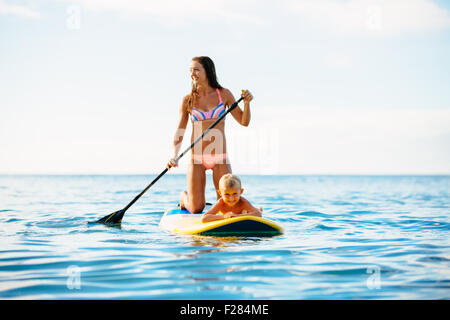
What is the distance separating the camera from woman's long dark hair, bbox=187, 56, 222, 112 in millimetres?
6516

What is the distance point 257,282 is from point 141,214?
21.1 feet

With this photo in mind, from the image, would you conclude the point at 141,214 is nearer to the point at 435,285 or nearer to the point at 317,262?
the point at 317,262

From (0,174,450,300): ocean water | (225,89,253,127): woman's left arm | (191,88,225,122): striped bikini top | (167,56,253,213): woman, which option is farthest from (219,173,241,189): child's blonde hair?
(191,88,225,122): striped bikini top

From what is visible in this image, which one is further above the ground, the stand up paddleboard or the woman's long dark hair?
the woman's long dark hair

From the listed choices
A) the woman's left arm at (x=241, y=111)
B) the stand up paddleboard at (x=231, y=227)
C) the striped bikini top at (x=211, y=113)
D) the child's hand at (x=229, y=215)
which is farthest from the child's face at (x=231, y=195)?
the striped bikini top at (x=211, y=113)

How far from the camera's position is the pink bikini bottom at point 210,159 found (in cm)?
651

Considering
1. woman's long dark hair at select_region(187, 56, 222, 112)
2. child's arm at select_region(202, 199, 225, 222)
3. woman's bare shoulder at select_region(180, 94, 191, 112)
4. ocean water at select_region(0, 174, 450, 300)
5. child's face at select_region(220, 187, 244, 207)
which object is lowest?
ocean water at select_region(0, 174, 450, 300)

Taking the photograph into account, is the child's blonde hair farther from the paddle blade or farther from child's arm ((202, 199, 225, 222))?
the paddle blade

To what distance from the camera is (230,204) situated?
5867 mm

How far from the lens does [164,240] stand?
5742mm

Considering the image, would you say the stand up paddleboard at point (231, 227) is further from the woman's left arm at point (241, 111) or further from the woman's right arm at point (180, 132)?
the woman's left arm at point (241, 111)

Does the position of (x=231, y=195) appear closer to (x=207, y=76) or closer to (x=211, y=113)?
(x=211, y=113)

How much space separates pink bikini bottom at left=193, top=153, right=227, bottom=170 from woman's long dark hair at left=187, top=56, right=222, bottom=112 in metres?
0.68
